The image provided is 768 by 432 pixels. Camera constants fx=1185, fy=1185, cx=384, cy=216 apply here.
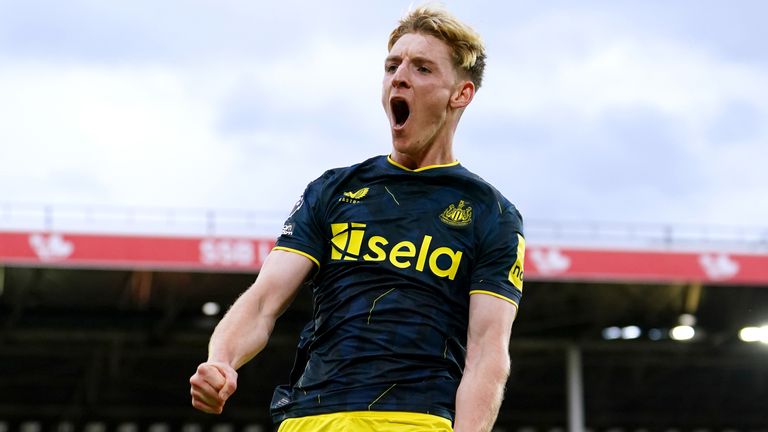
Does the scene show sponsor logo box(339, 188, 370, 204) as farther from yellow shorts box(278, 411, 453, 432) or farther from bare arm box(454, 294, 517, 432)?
yellow shorts box(278, 411, 453, 432)

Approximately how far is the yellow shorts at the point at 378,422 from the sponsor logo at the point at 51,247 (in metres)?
16.7

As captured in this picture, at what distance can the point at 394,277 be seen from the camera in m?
4.00

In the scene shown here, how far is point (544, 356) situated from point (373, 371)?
25.9 meters

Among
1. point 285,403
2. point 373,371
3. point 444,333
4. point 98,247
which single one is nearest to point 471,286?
point 444,333

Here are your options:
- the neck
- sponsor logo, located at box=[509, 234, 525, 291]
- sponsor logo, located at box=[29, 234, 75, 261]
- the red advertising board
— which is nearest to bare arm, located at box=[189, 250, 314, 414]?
the neck

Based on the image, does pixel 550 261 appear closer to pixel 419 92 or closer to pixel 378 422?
pixel 419 92

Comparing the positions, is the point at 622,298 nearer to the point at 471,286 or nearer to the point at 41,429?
the point at 41,429

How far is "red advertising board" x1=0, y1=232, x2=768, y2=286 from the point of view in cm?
1970

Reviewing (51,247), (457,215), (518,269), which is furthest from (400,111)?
(51,247)

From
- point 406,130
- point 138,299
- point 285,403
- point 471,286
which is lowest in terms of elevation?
point 285,403

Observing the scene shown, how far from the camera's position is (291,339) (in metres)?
24.8

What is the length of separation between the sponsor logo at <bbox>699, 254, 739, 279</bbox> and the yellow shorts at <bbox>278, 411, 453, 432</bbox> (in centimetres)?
1811

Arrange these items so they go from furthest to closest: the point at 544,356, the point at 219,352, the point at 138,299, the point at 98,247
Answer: the point at 544,356
the point at 138,299
the point at 98,247
the point at 219,352

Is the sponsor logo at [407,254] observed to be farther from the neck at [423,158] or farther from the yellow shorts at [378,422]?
the yellow shorts at [378,422]
